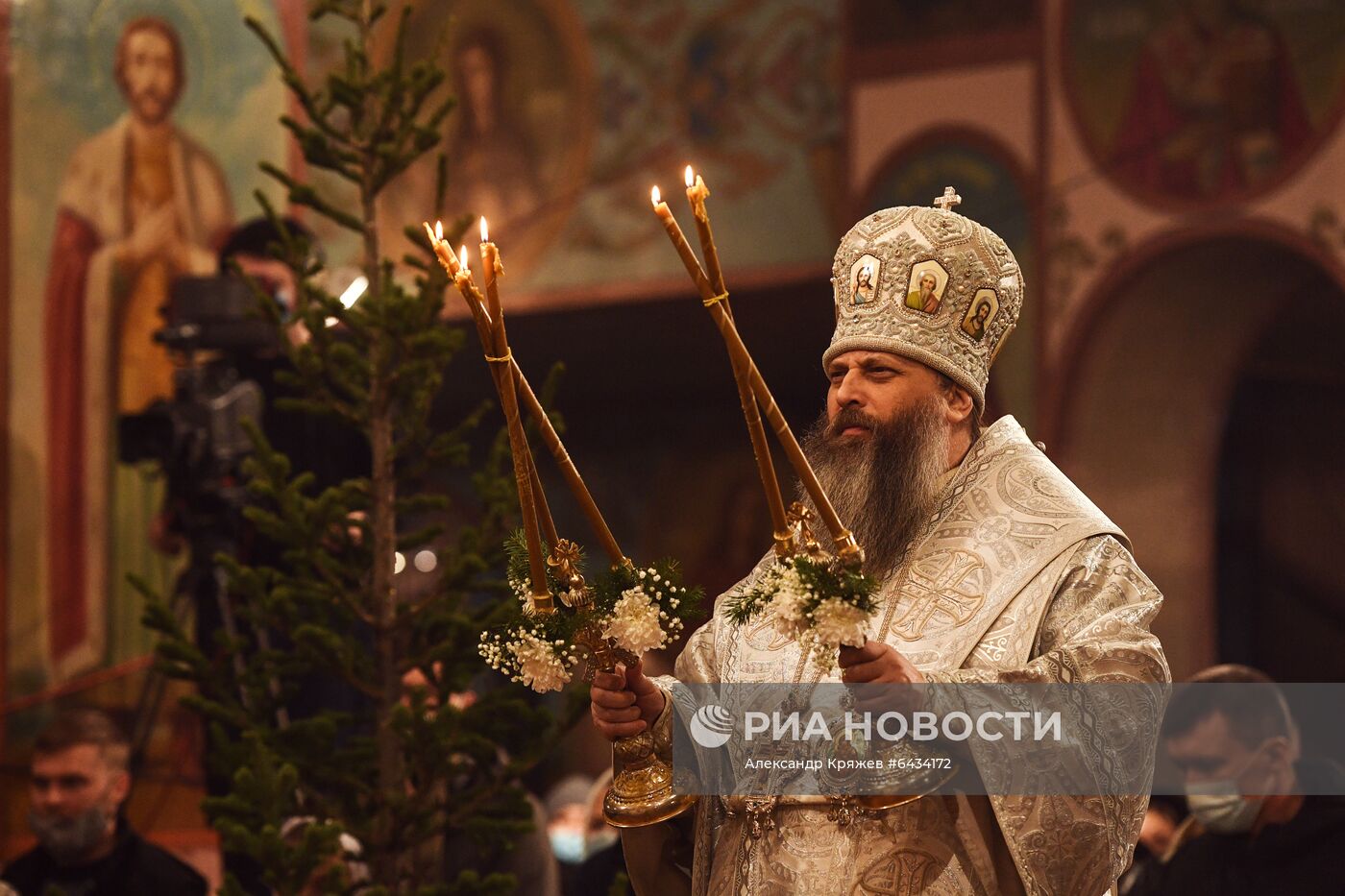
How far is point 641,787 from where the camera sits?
336 cm

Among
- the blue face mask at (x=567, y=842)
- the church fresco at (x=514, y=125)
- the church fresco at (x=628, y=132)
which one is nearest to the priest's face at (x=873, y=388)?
the blue face mask at (x=567, y=842)

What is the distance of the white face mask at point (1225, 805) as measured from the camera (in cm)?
543

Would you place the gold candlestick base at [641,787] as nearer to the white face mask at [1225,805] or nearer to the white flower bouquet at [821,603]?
the white flower bouquet at [821,603]

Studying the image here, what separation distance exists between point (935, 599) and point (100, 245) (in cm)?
818

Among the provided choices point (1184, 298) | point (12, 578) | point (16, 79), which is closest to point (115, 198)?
Answer: point (16, 79)

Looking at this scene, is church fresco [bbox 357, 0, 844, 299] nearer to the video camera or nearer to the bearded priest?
the video camera

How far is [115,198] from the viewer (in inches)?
420

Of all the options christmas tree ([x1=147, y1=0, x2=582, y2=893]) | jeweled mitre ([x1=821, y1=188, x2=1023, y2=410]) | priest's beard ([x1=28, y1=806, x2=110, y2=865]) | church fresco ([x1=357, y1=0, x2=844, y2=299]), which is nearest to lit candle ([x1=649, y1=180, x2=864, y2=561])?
jeweled mitre ([x1=821, y1=188, x2=1023, y2=410])

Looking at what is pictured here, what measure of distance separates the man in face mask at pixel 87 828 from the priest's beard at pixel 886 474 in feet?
9.81

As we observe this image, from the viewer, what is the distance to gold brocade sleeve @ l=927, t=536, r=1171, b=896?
3.11m

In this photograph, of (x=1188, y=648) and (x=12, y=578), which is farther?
(x=12, y=578)

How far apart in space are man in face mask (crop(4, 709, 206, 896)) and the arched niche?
430cm

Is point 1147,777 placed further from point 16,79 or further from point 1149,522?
point 16,79

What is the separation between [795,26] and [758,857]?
6.61 m
